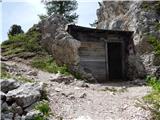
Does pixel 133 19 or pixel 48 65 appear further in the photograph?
pixel 133 19

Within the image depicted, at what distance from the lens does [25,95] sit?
10.1 meters

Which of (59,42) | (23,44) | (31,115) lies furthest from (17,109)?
(23,44)

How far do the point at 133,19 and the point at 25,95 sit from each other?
14.7 m

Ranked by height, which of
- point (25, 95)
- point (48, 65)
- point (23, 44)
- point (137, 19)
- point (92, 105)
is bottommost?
point (92, 105)

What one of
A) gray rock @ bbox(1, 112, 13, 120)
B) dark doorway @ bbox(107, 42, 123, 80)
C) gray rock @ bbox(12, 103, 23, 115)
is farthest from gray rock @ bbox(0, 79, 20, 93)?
dark doorway @ bbox(107, 42, 123, 80)

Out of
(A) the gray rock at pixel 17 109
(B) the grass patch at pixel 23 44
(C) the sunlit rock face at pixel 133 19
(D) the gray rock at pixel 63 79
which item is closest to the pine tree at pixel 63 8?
(C) the sunlit rock face at pixel 133 19

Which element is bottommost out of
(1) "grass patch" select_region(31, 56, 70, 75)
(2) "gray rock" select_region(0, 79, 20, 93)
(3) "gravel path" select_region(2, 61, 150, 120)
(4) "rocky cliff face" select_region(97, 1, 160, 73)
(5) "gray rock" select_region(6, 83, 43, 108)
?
(3) "gravel path" select_region(2, 61, 150, 120)

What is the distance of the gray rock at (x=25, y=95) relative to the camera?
10062 millimetres

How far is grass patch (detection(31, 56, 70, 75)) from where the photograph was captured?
56.0 ft

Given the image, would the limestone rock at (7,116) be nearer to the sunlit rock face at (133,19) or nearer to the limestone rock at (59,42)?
the limestone rock at (59,42)

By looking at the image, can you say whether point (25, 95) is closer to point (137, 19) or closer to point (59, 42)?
point (59, 42)

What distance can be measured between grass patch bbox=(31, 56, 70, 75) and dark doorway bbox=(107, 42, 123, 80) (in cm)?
382

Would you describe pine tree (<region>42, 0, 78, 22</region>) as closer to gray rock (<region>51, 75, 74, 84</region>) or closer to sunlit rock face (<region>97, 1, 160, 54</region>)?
sunlit rock face (<region>97, 1, 160, 54</region>)

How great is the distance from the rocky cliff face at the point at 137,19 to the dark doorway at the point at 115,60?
1.43 m
